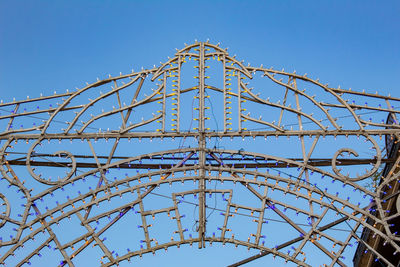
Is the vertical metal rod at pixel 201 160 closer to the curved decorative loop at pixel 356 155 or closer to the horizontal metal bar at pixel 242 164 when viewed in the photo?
the horizontal metal bar at pixel 242 164

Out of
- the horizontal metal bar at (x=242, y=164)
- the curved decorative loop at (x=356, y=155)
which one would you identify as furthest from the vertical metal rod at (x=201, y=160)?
the curved decorative loop at (x=356, y=155)

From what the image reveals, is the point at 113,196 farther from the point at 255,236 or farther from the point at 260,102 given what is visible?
the point at 260,102

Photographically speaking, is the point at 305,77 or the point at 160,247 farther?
the point at 305,77

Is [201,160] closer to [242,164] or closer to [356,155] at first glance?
[242,164]

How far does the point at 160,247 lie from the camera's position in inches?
362

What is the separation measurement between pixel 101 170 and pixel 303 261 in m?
3.40

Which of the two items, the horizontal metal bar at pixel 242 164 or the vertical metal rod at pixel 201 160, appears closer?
the vertical metal rod at pixel 201 160

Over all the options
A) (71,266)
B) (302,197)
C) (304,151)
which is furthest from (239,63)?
(71,266)

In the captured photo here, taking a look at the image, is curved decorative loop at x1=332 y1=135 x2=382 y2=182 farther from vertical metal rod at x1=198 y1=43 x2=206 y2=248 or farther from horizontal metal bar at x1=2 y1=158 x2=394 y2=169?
vertical metal rod at x1=198 y1=43 x2=206 y2=248

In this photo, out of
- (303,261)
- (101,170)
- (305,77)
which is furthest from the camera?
(305,77)

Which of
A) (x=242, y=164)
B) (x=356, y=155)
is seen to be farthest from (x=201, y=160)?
(x=356, y=155)

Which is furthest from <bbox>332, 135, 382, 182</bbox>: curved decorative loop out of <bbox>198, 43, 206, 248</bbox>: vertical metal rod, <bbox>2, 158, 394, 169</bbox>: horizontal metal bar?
<bbox>198, 43, 206, 248</bbox>: vertical metal rod

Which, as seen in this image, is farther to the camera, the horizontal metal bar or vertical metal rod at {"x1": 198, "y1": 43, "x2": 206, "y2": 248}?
the horizontal metal bar

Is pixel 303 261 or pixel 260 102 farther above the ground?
pixel 260 102
